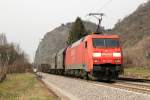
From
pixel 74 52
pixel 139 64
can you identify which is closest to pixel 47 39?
pixel 139 64

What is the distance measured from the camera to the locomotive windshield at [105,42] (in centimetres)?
3244

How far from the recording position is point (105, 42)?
32562mm

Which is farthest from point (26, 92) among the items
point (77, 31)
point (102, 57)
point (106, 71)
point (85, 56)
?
point (77, 31)

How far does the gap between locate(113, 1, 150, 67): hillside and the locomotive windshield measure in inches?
1008

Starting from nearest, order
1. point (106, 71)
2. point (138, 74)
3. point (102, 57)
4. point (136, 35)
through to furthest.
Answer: point (106, 71)
point (102, 57)
point (138, 74)
point (136, 35)

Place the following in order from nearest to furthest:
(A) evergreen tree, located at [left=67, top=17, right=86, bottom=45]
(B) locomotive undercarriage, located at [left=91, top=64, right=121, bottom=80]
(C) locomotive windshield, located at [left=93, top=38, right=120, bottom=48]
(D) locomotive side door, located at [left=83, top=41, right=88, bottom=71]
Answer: (B) locomotive undercarriage, located at [left=91, top=64, right=121, bottom=80] < (C) locomotive windshield, located at [left=93, top=38, right=120, bottom=48] < (D) locomotive side door, located at [left=83, top=41, right=88, bottom=71] < (A) evergreen tree, located at [left=67, top=17, right=86, bottom=45]

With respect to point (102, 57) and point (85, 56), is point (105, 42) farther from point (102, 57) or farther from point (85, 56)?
point (85, 56)

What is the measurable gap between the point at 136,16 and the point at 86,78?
3296 inches

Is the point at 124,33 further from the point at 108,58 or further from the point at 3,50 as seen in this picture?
the point at 108,58

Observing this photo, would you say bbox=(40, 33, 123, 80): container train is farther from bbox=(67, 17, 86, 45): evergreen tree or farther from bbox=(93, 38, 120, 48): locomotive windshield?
bbox=(67, 17, 86, 45): evergreen tree

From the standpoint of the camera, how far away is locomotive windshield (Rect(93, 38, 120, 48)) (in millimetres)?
32438

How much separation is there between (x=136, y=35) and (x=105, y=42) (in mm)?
65144

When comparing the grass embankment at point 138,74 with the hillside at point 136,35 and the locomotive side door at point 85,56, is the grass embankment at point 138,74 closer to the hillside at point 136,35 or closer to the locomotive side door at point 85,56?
the locomotive side door at point 85,56

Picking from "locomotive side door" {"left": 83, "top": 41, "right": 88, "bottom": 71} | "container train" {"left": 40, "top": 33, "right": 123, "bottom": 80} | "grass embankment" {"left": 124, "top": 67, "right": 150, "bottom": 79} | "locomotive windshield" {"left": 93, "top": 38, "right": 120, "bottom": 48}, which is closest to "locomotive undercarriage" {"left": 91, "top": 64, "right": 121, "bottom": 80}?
"container train" {"left": 40, "top": 33, "right": 123, "bottom": 80}
